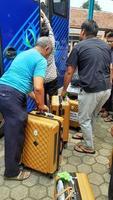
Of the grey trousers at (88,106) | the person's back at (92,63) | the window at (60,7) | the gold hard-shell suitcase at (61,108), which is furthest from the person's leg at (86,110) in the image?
the window at (60,7)

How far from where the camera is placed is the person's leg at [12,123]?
311 centimetres

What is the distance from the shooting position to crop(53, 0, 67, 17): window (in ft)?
18.5

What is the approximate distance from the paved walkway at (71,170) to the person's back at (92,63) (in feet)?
3.02

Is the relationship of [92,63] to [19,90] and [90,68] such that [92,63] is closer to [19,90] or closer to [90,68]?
[90,68]

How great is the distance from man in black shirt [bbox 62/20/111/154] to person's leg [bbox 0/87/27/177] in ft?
2.83

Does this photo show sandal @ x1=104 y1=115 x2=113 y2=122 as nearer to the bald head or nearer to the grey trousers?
the grey trousers

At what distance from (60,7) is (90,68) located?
9.01 feet

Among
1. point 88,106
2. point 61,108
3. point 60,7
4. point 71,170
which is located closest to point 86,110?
point 88,106

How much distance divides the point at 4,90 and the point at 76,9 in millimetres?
25465

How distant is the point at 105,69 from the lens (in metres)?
3.76

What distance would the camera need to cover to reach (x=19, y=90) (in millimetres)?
3160

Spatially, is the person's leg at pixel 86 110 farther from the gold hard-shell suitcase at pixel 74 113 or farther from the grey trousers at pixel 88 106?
the gold hard-shell suitcase at pixel 74 113

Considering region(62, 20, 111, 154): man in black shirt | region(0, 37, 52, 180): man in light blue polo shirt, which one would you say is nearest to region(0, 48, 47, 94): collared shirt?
region(0, 37, 52, 180): man in light blue polo shirt

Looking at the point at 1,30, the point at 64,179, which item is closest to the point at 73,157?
the point at 64,179
